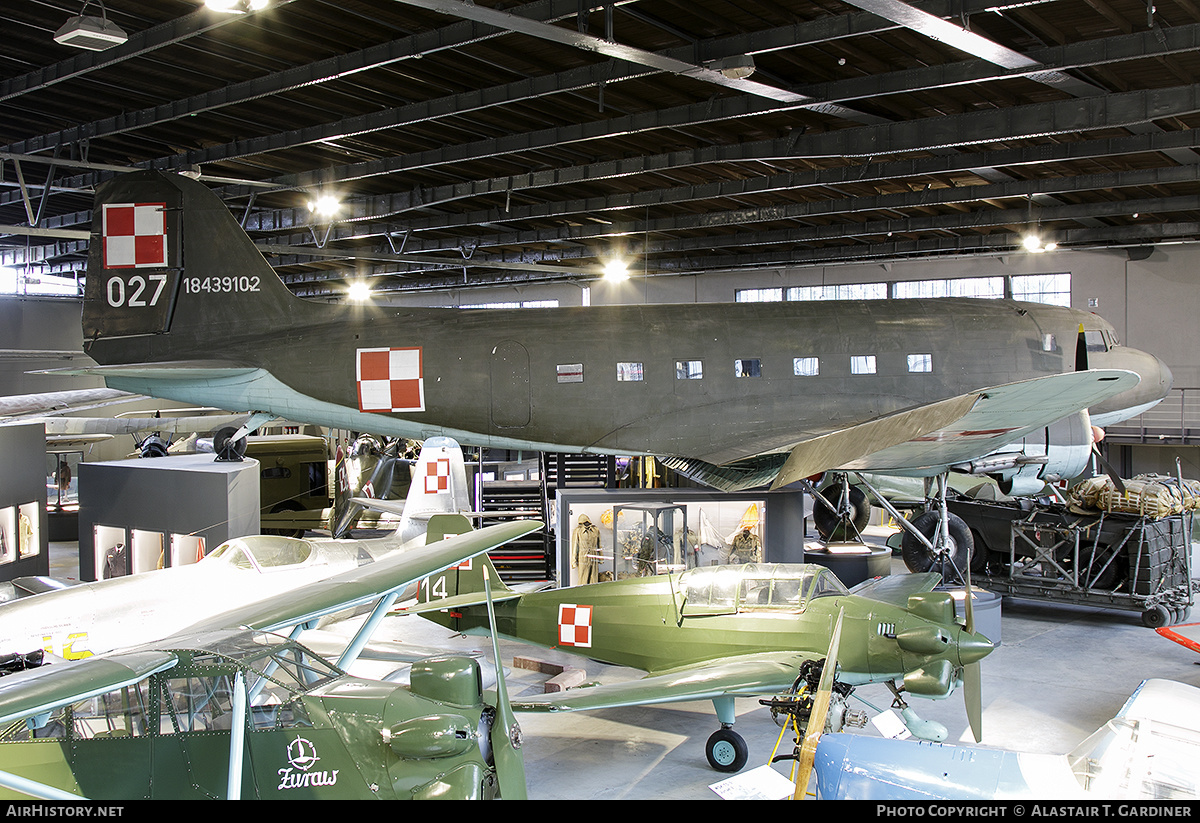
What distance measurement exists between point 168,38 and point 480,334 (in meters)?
4.67

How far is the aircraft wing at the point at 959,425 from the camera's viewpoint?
7.59 meters

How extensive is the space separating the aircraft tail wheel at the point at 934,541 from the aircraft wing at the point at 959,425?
1817 mm

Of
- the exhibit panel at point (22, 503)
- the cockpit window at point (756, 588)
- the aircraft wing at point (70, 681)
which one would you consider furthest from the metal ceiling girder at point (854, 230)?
the aircraft wing at point (70, 681)

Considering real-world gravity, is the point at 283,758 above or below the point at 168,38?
below

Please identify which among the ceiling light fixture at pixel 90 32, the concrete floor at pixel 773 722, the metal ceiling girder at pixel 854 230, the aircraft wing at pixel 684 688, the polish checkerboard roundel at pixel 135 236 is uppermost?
the metal ceiling girder at pixel 854 230

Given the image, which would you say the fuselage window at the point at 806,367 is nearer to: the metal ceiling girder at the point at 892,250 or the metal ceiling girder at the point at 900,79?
the metal ceiling girder at the point at 900,79

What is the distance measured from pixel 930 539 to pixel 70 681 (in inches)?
418

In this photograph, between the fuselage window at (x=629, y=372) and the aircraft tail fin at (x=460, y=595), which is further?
the fuselage window at (x=629, y=372)

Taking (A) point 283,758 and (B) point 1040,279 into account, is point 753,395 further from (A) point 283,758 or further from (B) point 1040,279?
(B) point 1040,279

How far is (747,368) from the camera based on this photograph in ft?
36.6

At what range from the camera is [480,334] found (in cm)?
1091

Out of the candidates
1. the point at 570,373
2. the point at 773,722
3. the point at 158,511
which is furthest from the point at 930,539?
the point at 158,511
